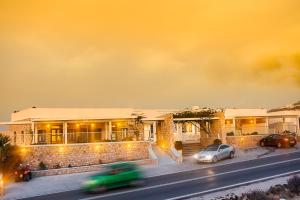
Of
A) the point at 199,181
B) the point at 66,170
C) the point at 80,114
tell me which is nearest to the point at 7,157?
the point at 66,170

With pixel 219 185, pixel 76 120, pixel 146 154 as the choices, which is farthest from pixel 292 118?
pixel 219 185

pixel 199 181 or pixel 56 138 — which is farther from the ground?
pixel 56 138

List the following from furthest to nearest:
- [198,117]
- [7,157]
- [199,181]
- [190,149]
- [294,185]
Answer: [198,117], [190,149], [7,157], [199,181], [294,185]

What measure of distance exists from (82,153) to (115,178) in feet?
40.0

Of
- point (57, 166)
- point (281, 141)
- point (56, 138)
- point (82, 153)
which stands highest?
point (56, 138)

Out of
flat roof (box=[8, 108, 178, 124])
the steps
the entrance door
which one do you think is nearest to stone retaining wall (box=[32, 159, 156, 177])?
the entrance door

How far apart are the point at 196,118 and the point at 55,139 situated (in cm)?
1493

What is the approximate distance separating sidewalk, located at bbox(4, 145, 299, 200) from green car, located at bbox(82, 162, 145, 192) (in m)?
2.69

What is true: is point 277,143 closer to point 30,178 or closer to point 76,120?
point 76,120

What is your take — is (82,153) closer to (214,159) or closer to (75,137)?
(75,137)

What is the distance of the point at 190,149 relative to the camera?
141 feet

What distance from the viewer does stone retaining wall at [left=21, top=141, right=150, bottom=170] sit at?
33.9 m

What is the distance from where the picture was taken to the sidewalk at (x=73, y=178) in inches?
1005

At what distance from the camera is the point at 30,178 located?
3048 centimetres
